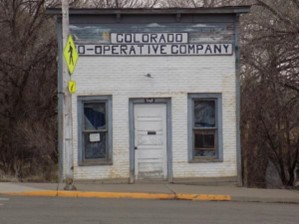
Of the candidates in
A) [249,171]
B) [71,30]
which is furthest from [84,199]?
[249,171]

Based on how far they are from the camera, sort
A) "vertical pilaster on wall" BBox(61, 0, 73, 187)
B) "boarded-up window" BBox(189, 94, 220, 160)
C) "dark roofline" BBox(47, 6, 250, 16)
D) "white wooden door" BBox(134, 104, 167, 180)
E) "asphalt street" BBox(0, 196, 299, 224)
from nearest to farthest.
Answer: "asphalt street" BBox(0, 196, 299, 224)
"vertical pilaster on wall" BBox(61, 0, 73, 187)
"dark roofline" BBox(47, 6, 250, 16)
"white wooden door" BBox(134, 104, 167, 180)
"boarded-up window" BBox(189, 94, 220, 160)

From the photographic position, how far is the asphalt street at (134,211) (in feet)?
34.9

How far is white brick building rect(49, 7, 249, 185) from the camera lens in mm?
16812

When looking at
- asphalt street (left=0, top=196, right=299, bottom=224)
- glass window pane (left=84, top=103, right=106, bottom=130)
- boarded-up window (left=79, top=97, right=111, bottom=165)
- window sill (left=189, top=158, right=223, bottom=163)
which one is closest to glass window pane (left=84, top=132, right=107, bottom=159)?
boarded-up window (left=79, top=97, right=111, bottom=165)

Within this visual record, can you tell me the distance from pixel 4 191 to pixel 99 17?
18.4 feet

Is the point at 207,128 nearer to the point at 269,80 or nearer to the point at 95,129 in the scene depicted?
the point at 95,129

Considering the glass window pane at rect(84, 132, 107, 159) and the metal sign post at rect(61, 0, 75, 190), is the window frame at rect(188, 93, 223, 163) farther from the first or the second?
the metal sign post at rect(61, 0, 75, 190)

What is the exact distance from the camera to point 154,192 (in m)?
14.9

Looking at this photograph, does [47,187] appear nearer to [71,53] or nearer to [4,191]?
[4,191]

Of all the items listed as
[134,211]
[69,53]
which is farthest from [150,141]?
[134,211]

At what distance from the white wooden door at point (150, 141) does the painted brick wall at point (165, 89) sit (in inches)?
11.7

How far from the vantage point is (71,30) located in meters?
16.8

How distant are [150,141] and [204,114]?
1760mm

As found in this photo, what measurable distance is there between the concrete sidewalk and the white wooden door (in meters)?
0.90
